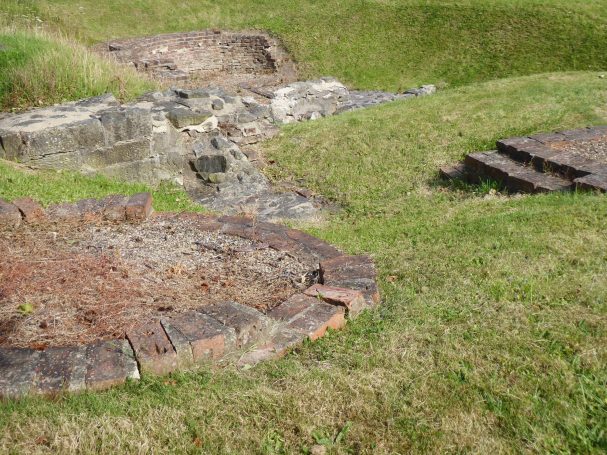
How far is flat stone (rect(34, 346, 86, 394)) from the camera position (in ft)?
10.7

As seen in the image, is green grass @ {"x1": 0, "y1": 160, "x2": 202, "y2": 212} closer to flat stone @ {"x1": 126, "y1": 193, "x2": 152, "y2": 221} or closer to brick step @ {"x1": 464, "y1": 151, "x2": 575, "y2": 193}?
flat stone @ {"x1": 126, "y1": 193, "x2": 152, "y2": 221}

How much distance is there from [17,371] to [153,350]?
0.69 metres

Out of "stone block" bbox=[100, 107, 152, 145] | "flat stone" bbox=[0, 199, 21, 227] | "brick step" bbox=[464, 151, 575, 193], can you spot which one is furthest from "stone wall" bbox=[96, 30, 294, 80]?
"flat stone" bbox=[0, 199, 21, 227]

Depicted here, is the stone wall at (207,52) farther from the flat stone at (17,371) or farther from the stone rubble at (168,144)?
the flat stone at (17,371)

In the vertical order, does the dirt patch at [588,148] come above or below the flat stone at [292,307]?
above

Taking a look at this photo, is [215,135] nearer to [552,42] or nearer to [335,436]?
[335,436]

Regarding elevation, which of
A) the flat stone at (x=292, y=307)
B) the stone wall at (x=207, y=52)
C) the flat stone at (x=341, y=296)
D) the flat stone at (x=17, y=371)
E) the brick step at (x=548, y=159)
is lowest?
the stone wall at (x=207, y=52)

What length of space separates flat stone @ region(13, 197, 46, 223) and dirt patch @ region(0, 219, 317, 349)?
19 cm

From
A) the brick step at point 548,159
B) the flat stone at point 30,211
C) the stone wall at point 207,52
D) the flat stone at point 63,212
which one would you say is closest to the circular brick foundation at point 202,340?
the flat stone at point 63,212

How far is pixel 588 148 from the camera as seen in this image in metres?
7.56

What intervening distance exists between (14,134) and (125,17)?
13.3m

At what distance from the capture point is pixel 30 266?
15.0ft

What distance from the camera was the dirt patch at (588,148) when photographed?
23.9 ft

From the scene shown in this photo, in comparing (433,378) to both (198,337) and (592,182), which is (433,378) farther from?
(592,182)
